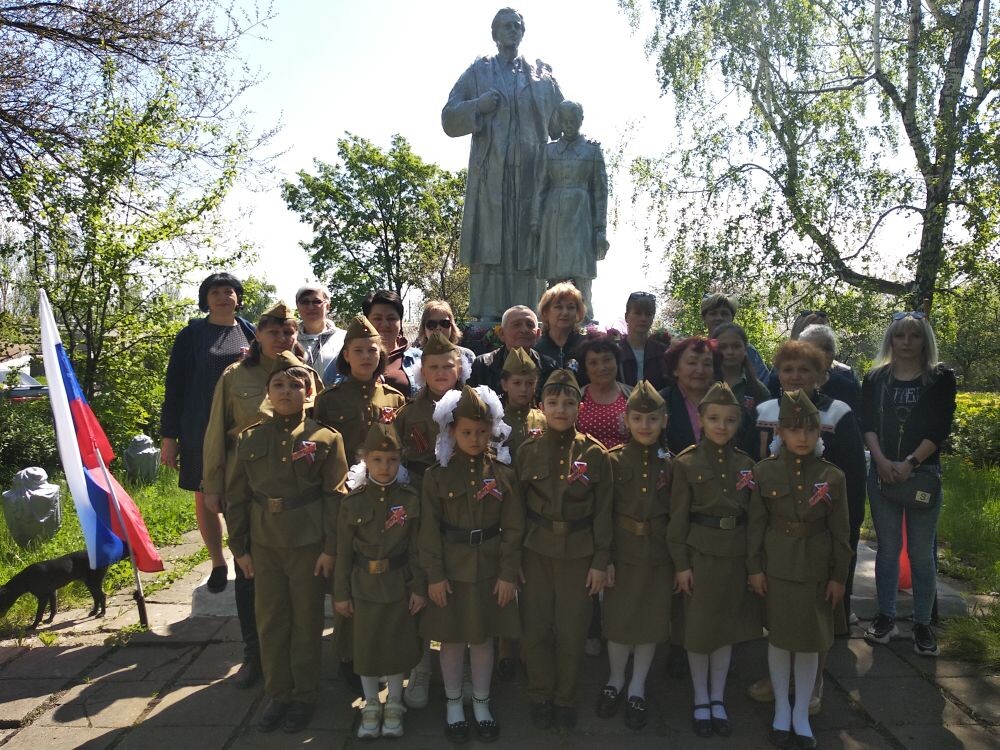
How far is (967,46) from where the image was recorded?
11.0 metres

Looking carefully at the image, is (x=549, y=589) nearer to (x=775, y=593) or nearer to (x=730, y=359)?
(x=775, y=593)

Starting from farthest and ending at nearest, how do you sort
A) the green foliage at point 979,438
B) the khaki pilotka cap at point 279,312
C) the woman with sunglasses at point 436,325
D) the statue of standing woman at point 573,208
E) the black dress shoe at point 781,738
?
1. the green foliage at point 979,438
2. the statue of standing woman at point 573,208
3. the woman with sunglasses at point 436,325
4. the khaki pilotka cap at point 279,312
5. the black dress shoe at point 781,738

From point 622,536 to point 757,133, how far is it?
13.1 meters

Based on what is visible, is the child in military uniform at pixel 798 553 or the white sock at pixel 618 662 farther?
the white sock at pixel 618 662

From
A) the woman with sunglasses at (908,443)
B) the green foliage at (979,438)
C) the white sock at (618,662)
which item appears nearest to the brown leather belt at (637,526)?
the white sock at (618,662)

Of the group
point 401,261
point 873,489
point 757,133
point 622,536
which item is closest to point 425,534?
point 622,536

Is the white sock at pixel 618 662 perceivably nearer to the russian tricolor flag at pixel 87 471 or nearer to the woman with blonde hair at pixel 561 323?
the woman with blonde hair at pixel 561 323

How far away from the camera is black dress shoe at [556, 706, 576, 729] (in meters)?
2.80

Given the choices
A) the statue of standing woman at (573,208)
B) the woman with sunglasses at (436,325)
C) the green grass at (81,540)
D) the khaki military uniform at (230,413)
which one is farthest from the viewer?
the statue of standing woman at (573,208)

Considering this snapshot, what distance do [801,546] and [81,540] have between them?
518cm

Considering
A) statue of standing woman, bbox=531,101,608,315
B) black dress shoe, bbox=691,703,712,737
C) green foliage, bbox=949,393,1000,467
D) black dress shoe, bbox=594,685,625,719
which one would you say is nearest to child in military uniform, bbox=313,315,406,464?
black dress shoe, bbox=594,685,625,719

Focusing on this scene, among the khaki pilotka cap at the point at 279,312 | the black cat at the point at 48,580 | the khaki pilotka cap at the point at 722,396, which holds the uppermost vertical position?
the khaki pilotka cap at the point at 279,312

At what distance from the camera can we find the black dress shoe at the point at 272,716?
111 inches

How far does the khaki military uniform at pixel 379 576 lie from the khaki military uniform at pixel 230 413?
0.69 meters
